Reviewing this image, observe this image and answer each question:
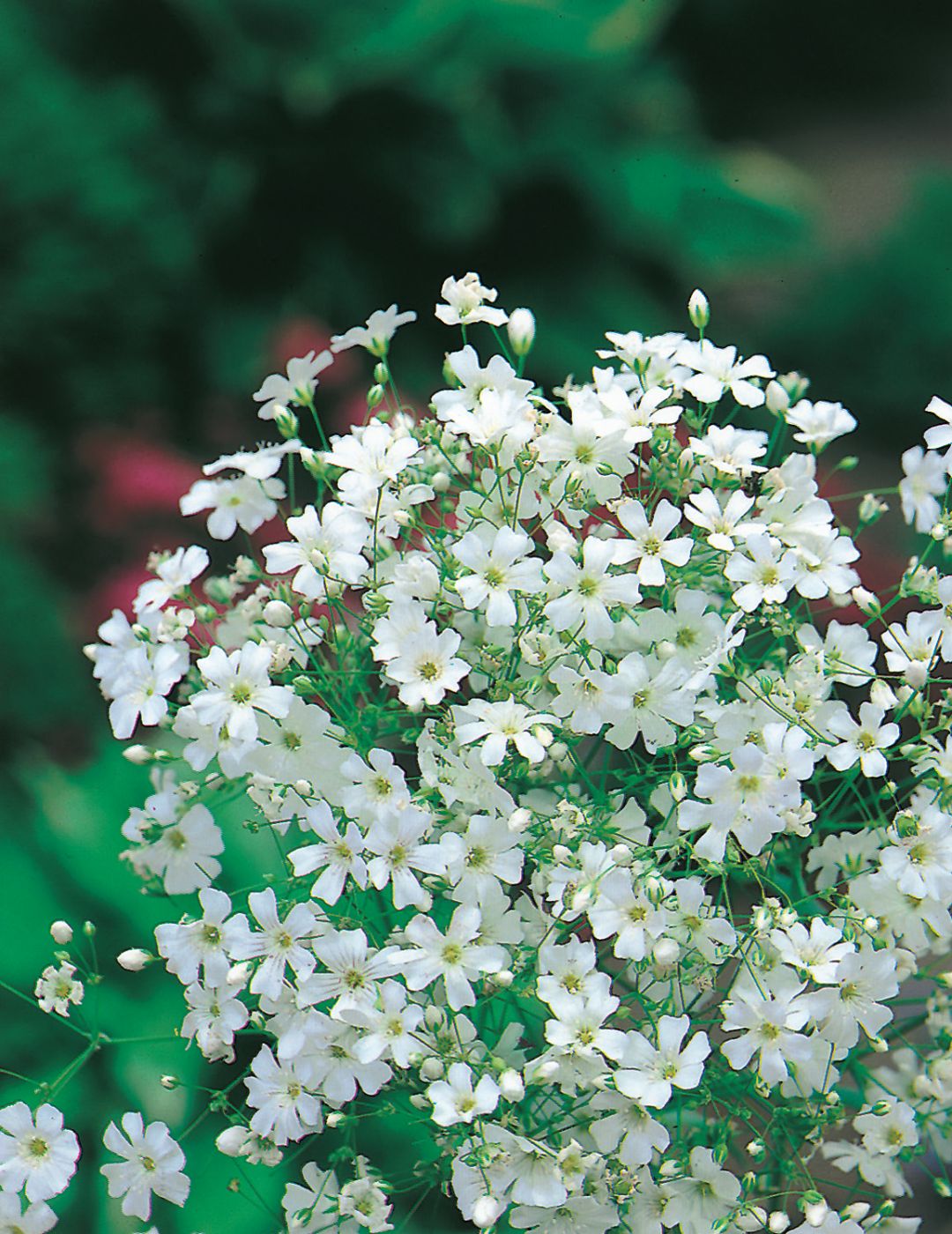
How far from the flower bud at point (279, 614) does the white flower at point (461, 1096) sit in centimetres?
25

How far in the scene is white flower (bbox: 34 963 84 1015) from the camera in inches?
28.2

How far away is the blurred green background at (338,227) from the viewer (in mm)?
1878

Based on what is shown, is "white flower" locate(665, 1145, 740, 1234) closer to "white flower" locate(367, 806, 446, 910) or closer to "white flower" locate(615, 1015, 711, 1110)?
"white flower" locate(615, 1015, 711, 1110)

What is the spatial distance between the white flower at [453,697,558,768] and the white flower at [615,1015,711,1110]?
0.14 metres

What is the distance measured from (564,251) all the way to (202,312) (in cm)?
66

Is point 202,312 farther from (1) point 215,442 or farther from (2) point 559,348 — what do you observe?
(2) point 559,348

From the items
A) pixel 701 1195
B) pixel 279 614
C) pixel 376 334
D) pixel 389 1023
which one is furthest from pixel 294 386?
pixel 701 1195

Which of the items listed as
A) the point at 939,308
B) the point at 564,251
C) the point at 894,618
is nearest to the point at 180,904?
the point at 894,618

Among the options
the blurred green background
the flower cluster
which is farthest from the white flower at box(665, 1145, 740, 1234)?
the blurred green background

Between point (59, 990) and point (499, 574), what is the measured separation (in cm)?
32

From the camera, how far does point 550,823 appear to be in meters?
0.71

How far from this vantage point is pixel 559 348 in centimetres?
228

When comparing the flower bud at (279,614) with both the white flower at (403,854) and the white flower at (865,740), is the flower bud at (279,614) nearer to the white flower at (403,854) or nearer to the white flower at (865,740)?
the white flower at (403,854)

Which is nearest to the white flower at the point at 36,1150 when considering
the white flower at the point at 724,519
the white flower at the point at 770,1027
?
the white flower at the point at 770,1027
